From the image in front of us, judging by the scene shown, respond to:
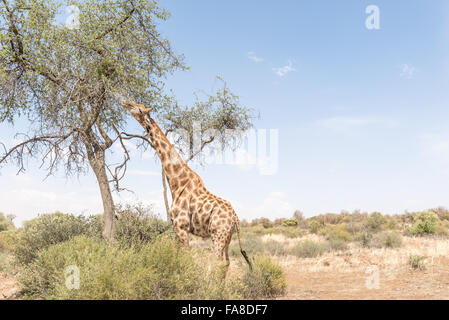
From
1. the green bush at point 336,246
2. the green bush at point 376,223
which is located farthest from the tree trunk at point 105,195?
the green bush at point 376,223

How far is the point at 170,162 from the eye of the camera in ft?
29.6

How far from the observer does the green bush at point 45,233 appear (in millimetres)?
11070

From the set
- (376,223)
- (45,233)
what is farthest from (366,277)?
(376,223)

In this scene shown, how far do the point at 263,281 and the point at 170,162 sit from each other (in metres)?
3.47

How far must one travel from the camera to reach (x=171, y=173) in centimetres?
890

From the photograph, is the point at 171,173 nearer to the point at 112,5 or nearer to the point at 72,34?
the point at 72,34

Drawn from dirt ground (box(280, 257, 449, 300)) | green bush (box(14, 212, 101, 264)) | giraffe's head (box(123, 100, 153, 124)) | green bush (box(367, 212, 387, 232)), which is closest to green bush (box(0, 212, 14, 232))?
green bush (box(14, 212, 101, 264))

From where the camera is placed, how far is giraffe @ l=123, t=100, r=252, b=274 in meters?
8.05

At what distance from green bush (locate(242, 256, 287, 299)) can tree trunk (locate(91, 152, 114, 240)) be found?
4160 mm

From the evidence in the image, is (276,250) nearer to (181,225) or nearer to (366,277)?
(366,277)

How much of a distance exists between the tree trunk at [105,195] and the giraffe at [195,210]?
2.78 metres

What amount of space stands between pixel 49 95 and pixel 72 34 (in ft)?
7.21
